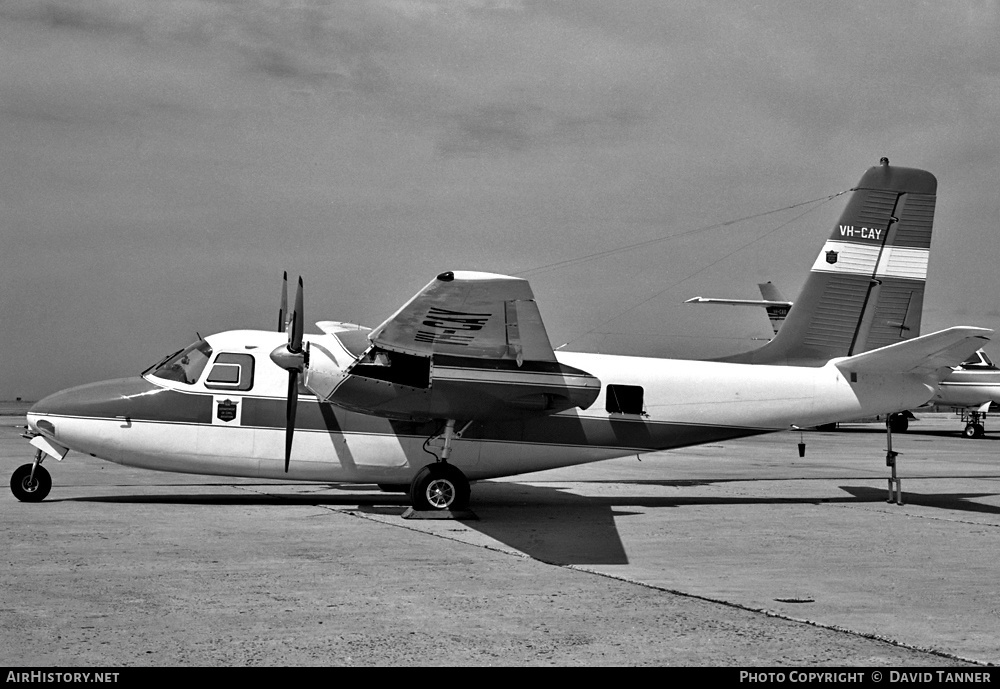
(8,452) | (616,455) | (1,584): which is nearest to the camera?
(1,584)

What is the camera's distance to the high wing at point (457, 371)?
13.4m

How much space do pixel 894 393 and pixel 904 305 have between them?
158 cm

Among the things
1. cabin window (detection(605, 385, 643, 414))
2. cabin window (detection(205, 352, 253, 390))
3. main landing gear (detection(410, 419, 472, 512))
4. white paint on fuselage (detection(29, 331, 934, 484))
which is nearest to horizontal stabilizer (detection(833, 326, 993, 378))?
white paint on fuselage (detection(29, 331, 934, 484))

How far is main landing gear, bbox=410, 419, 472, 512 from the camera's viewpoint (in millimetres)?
14484

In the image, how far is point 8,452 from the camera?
26.7 m

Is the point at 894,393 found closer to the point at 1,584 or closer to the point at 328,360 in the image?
the point at 328,360

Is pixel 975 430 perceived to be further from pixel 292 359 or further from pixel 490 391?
pixel 292 359

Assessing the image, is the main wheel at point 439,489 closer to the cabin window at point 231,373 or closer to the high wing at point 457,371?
the high wing at point 457,371

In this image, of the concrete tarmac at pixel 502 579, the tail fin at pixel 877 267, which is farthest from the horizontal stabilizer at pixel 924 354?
the concrete tarmac at pixel 502 579

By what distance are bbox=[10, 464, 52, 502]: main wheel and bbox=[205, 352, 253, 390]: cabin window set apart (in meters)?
2.88

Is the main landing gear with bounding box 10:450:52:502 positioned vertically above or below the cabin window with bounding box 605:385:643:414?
below

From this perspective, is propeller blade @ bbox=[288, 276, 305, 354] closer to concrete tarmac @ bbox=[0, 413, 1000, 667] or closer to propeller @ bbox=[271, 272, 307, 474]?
propeller @ bbox=[271, 272, 307, 474]

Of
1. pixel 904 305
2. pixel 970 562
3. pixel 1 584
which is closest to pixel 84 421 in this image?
pixel 1 584

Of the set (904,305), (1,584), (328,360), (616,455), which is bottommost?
(1,584)
